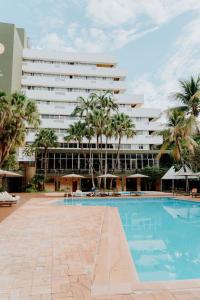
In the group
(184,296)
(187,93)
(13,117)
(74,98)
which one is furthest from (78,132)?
(184,296)

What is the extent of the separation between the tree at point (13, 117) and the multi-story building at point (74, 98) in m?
14.2

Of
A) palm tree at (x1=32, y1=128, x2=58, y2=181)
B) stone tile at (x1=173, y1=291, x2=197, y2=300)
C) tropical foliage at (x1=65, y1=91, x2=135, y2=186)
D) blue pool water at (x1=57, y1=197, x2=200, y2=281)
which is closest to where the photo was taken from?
stone tile at (x1=173, y1=291, x2=197, y2=300)

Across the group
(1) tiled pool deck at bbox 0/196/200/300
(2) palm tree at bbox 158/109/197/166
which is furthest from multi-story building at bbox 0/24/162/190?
(1) tiled pool deck at bbox 0/196/200/300

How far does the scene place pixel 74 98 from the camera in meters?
43.1

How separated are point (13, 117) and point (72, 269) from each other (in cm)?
1946

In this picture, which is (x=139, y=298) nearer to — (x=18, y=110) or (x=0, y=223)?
(x=0, y=223)

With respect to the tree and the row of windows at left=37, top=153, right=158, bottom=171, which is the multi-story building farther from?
the tree

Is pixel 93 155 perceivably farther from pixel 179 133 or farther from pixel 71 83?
pixel 179 133

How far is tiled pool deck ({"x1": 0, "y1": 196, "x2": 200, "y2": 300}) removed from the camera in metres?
4.38

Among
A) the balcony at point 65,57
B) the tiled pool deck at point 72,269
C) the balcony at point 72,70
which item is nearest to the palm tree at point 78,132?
the balcony at point 72,70

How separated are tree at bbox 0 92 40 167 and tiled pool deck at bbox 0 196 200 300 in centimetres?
1517

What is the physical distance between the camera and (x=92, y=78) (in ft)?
151

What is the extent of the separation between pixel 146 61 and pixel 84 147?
19.5 meters

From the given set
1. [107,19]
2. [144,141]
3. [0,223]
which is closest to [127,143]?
[144,141]
